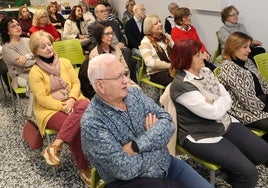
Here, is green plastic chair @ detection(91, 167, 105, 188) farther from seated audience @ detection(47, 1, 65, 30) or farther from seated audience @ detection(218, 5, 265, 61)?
seated audience @ detection(47, 1, 65, 30)

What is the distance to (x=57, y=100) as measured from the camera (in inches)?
96.8

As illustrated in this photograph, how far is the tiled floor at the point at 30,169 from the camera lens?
231 centimetres

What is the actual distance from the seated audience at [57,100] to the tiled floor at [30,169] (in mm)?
187

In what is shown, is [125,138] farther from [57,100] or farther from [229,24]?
[229,24]

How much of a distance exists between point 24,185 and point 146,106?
51.1 inches

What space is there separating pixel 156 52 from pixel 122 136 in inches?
73.9

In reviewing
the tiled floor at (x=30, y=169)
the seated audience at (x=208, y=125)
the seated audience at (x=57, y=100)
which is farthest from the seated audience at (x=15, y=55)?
the seated audience at (x=208, y=125)

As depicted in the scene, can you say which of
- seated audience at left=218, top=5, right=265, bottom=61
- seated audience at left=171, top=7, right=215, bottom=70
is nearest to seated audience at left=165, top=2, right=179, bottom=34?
seated audience at left=171, top=7, right=215, bottom=70

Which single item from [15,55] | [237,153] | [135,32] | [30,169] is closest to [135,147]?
[237,153]

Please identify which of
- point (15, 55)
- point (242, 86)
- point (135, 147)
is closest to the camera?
point (135, 147)

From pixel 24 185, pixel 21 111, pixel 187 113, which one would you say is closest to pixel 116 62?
pixel 187 113

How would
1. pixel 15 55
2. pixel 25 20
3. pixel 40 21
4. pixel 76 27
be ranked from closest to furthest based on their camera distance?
pixel 15 55
pixel 40 21
pixel 76 27
pixel 25 20

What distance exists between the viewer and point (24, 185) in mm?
2334

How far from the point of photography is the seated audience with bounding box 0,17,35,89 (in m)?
3.18
